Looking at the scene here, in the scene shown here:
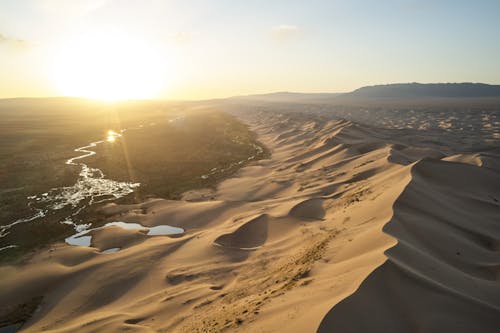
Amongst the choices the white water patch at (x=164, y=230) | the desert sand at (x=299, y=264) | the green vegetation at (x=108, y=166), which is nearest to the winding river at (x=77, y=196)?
the green vegetation at (x=108, y=166)

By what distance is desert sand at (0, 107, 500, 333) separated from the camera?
4.91 metres

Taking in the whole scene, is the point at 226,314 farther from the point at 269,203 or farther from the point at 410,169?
the point at 410,169

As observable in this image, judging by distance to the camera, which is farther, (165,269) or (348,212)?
(348,212)

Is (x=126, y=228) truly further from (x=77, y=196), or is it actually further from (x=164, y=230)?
(x=77, y=196)

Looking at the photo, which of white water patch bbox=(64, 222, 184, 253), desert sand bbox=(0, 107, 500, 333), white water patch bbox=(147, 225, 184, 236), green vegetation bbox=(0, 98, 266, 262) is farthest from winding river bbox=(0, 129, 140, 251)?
white water patch bbox=(147, 225, 184, 236)

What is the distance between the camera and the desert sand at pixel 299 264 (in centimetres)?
491

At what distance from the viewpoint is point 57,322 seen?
7316 mm

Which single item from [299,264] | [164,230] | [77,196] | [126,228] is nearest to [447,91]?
[77,196]

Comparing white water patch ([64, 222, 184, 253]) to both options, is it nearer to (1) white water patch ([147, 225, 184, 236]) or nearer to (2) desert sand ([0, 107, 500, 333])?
(1) white water patch ([147, 225, 184, 236])

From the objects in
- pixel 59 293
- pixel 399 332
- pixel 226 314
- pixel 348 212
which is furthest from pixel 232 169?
pixel 399 332

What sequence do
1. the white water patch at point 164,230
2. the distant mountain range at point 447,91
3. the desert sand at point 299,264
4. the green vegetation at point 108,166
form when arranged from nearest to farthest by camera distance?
the desert sand at point 299,264 < the white water patch at point 164,230 < the green vegetation at point 108,166 < the distant mountain range at point 447,91

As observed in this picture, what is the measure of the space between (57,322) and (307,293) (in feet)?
18.9

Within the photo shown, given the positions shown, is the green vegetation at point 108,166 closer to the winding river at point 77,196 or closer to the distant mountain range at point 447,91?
the winding river at point 77,196

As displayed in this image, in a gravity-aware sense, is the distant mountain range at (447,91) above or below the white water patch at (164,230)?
above
